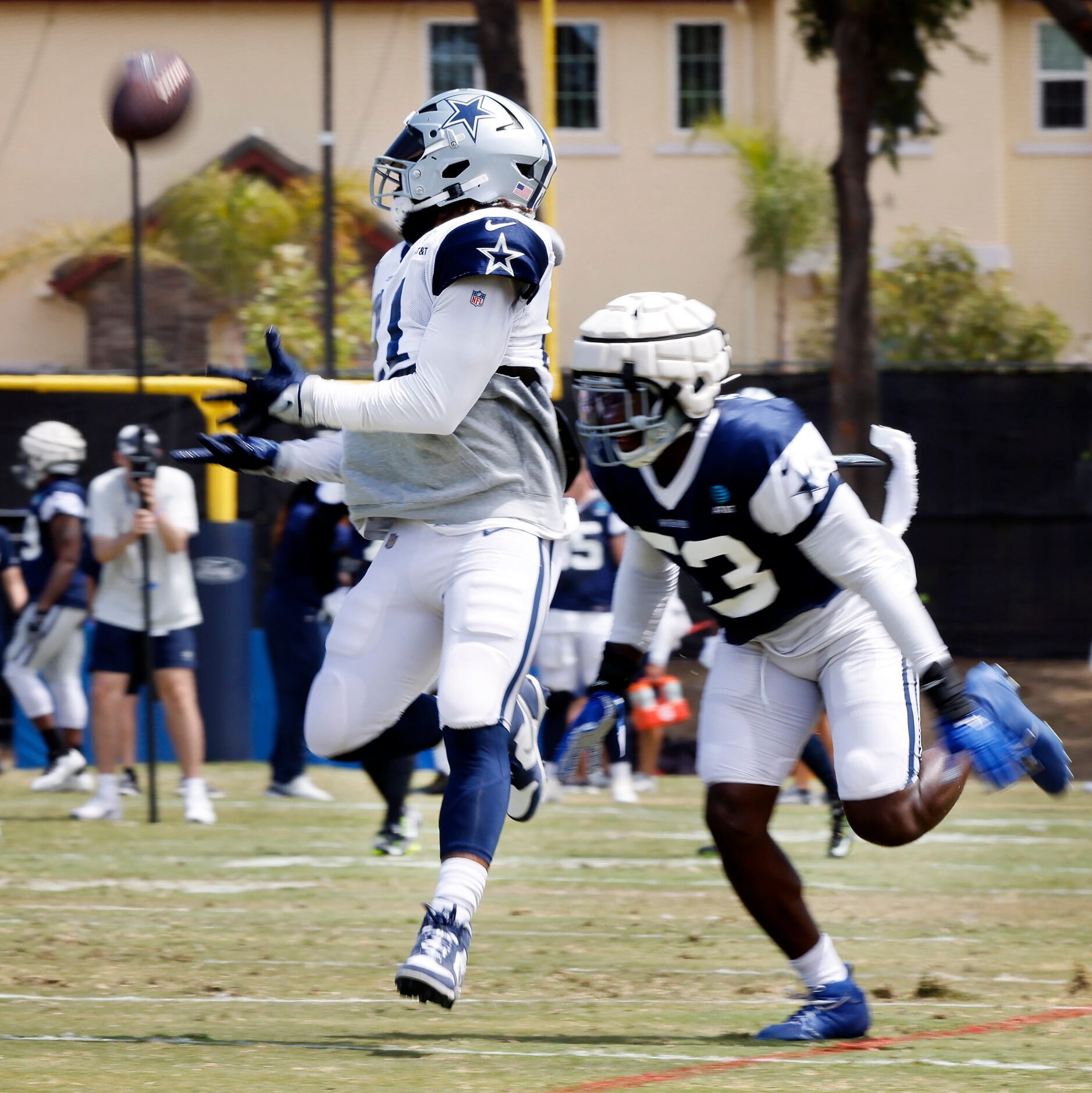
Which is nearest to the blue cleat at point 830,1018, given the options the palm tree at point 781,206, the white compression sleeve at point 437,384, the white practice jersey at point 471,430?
the white practice jersey at point 471,430

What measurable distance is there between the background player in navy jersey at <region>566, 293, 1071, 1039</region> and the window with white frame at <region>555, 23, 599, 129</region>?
21.1 metres

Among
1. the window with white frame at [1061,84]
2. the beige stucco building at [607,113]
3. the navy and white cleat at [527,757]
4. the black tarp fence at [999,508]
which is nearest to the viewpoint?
the navy and white cleat at [527,757]

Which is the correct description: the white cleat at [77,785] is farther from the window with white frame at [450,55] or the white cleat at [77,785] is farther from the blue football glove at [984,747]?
the window with white frame at [450,55]

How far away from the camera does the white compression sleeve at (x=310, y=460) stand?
4641 millimetres

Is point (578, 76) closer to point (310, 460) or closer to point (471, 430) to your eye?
point (310, 460)

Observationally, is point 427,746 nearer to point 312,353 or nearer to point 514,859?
point 514,859

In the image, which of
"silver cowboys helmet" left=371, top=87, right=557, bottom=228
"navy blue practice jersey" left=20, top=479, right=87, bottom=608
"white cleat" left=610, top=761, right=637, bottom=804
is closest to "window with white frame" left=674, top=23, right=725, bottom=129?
"white cleat" left=610, top=761, right=637, bottom=804

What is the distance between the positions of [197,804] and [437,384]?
16.0 feet

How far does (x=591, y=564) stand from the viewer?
10102mm

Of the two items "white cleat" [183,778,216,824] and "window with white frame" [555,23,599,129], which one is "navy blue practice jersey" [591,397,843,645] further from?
"window with white frame" [555,23,599,129]

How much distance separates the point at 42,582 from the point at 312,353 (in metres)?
11.6

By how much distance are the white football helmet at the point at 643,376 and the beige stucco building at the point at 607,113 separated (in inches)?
785

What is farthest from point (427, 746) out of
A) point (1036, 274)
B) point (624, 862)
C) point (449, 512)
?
point (1036, 274)

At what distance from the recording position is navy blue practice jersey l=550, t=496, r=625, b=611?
9.97m
